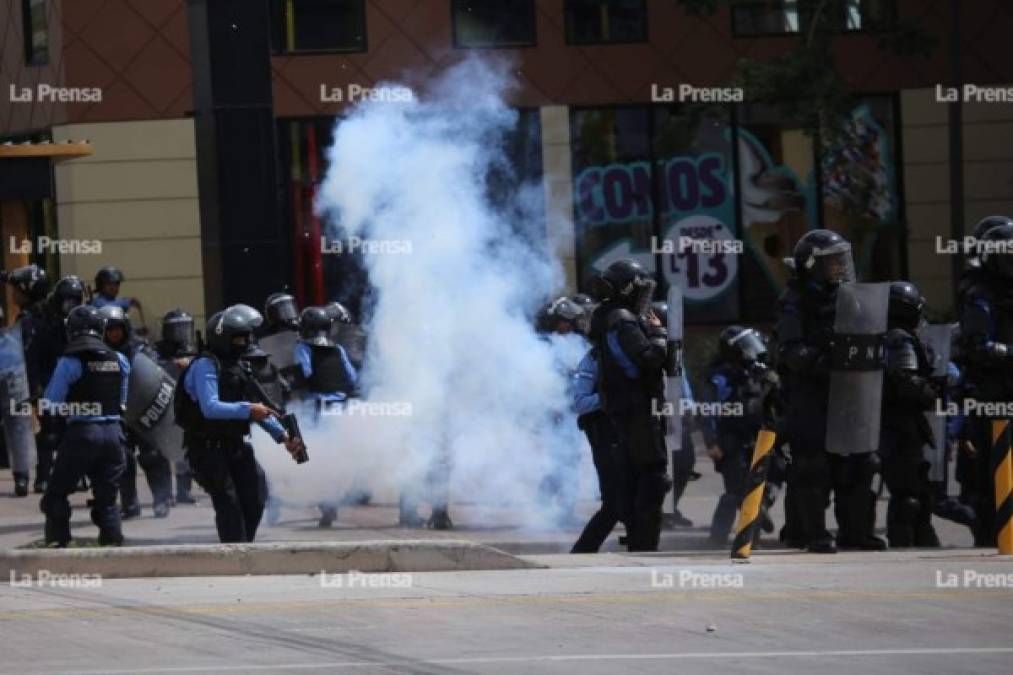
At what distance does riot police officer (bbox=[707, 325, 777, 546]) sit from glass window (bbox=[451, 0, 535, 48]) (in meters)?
12.6

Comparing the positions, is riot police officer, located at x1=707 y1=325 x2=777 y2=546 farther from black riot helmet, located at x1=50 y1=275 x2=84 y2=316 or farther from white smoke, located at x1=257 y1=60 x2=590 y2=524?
black riot helmet, located at x1=50 y1=275 x2=84 y2=316

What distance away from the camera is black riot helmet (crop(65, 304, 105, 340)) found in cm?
1334

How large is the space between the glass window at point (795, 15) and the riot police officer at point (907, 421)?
1344 centimetres

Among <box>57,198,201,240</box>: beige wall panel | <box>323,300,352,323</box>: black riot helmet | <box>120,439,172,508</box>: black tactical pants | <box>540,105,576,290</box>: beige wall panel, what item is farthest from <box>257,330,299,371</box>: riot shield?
<box>57,198,201,240</box>: beige wall panel

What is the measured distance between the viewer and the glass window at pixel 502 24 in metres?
27.1

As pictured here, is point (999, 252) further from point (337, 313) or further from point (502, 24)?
point (502, 24)

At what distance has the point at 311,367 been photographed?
52.8 ft

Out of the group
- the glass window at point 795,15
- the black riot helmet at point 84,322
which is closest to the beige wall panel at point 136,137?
the glass window at point 795,15

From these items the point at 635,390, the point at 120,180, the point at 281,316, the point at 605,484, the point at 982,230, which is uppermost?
the point at 120,180

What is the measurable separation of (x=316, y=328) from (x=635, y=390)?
4.01 meters

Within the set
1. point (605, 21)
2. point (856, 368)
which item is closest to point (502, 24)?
point (605, 21)

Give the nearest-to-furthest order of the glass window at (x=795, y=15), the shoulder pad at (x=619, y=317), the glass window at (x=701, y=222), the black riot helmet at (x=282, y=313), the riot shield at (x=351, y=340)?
the shoulder pad at (x=619, y=317) → the black riot helmet at (x=282, y=313) → the riot shield at (x=351, y=340) → the glass window at (x=795, y=15) → the glass window at (x=701, y=222)

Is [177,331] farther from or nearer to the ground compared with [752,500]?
farther from the ground

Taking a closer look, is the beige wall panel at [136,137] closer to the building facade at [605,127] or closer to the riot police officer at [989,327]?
the building facade at [605,127]
